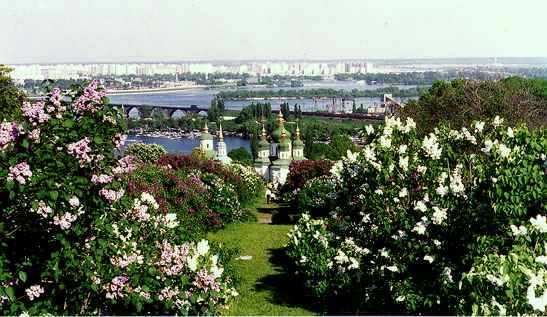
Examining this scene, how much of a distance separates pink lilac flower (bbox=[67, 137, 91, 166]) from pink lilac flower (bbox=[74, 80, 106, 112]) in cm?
49

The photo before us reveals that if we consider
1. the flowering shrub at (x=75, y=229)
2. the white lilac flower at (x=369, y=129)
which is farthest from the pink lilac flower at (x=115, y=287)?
the white lilac flower at (x=369, y=129)

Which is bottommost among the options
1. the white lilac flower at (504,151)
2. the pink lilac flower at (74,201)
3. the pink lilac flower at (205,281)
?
the pink lilac flower at (205,281)

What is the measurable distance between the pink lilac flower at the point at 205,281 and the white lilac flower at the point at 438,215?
9.96ft

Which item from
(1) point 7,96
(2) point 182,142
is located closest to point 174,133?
(2) point 182,142

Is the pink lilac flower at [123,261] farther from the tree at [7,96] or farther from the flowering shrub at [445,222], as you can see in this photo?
the tree at [7,96]

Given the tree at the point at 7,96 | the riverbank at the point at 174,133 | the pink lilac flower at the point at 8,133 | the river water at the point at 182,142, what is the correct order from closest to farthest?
the pink lilac flower at the point at 8,133, the tree at the point at 7,96, the river water at the point at 182,142, the riverbank at the point at 174,133

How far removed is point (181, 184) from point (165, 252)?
1330cm

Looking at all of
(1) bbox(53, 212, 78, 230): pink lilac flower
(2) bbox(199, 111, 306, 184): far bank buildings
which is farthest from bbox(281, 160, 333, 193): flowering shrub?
(1) bbox(53, 212, 78, 230): pink lilac flower

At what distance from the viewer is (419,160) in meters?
8.86

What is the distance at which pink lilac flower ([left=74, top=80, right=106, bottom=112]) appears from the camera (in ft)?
Result: 18.7

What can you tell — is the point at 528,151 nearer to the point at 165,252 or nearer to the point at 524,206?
the point at 524,206

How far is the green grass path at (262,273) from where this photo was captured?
12461mm

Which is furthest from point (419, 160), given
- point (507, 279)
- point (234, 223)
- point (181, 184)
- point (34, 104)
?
point (234, 223)

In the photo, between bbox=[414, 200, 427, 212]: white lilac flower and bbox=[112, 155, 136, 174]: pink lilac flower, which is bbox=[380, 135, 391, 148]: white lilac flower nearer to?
bbox=[414, 200, 427, 212]: white lilac flower
